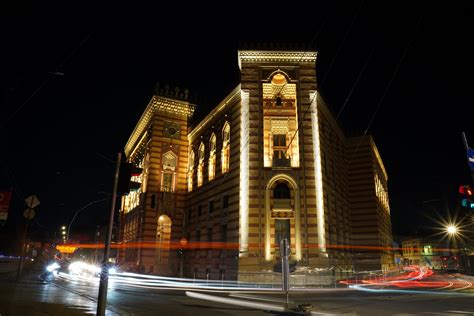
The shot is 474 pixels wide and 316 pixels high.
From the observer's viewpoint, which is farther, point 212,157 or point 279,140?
point 212,157

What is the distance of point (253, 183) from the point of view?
27.0m

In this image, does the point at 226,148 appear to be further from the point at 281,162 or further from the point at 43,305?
the point at 43,305

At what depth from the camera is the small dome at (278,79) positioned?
97.4 ft

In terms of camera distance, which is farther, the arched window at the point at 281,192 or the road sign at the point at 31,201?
the arched window at the point at 281,192

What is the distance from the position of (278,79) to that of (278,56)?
1.84 m

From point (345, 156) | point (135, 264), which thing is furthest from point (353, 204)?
point (135, 264)

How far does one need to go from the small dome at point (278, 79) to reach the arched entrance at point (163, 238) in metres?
17.5

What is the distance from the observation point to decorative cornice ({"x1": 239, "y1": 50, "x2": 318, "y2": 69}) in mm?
29531

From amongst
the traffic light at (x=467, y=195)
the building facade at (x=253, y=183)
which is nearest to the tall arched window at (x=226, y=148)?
the building facade at (x=253, y=183)

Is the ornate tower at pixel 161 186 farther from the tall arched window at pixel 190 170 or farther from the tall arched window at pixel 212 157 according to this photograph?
the tall arched window at pixel 212 157

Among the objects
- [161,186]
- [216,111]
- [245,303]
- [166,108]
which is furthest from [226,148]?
[245,303]

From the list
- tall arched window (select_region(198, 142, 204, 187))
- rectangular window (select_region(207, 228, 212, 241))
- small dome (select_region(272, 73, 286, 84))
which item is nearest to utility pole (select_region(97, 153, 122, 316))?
small dome (select_region(272, 73, 286, 84))

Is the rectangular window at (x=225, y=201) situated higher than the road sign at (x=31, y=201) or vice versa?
the rectangular window at (x=225, y=201)

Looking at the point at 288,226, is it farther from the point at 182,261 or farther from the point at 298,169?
the point at 182,261
